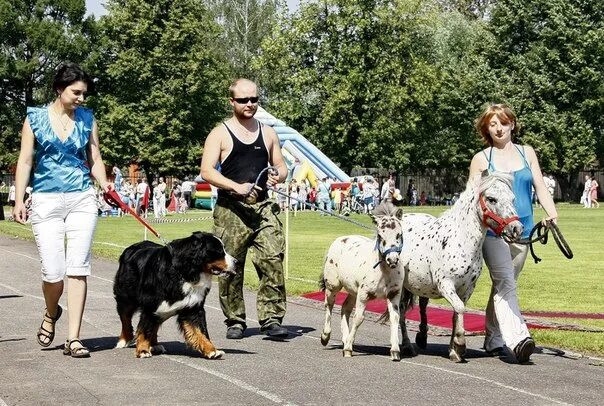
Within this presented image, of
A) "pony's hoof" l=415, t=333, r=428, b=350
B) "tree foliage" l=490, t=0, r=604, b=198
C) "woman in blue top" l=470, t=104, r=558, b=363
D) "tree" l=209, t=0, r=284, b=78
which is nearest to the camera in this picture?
"woman in blue top" l=470, t=104, r=558, b=363

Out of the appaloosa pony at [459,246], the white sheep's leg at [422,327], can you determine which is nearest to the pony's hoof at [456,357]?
the appaloosa pony at [459,246]

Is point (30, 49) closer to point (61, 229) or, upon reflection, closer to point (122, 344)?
point (122, 344)

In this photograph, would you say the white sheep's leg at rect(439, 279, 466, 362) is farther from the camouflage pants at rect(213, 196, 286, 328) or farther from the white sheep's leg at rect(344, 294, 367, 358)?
the camouflage pants at rect(213, 196, 286, 328)

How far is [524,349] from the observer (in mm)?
10375

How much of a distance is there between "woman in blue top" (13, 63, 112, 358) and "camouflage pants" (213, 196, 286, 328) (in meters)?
1.80

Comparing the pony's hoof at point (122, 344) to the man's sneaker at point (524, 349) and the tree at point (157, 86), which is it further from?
the tree at point (157, 86)

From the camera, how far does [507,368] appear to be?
10258mm

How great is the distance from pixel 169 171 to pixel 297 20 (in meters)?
12.9

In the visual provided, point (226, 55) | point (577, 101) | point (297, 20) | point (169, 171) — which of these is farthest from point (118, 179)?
→ point (226, 55)

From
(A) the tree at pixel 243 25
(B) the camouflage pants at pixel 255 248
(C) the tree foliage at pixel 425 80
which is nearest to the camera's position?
(B) the camouflage pants at pixel 255 248

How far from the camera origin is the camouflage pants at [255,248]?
12.0m

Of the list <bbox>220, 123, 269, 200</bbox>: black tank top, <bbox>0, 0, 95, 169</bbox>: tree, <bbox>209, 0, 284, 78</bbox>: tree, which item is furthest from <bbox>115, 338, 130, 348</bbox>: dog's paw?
<bbox>209, 0, 284, 78</bbox>: tree

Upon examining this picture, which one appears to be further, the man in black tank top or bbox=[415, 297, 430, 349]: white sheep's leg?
the man in black tank top

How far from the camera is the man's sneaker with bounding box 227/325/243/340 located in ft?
39.7
